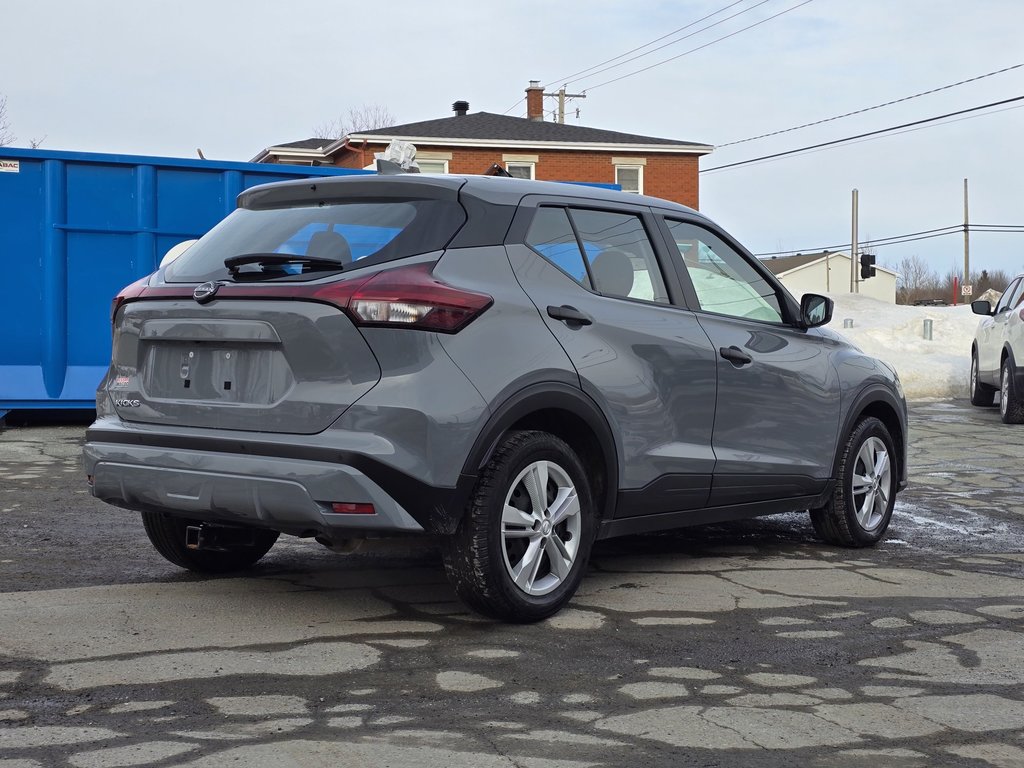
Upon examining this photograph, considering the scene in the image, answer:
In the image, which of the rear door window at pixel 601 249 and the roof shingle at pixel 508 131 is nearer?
the rear door window at pixel 601 249

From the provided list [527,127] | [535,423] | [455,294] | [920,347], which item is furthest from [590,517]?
[527,127]

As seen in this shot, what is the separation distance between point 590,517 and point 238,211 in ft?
6.28

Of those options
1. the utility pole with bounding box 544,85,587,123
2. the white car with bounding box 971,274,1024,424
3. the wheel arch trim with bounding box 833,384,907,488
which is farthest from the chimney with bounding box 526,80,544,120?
the wheel arch trim with bounding box 833,384,907,488

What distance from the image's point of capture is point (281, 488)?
4.29 meters

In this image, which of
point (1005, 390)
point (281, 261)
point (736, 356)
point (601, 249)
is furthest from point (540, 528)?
point (1005, 390)

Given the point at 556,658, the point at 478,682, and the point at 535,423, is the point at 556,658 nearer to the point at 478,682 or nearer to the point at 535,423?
the point at 478,682

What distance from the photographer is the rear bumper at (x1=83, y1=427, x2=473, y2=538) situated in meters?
4.25

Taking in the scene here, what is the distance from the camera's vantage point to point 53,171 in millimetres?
12391

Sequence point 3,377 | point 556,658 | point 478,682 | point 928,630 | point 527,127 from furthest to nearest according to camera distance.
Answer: point 527,127 → point 3,377 → point 928,630 → point 556,658 → point 478,682

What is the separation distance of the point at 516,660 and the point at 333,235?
1675mm

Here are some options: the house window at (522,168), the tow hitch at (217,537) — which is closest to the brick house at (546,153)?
the house window at (522,168)

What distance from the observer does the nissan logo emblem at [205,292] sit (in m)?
4.60

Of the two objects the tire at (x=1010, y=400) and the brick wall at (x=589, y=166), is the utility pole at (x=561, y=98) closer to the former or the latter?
the brick wall at (x=589, y=166)

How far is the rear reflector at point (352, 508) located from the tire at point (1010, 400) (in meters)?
11.6
